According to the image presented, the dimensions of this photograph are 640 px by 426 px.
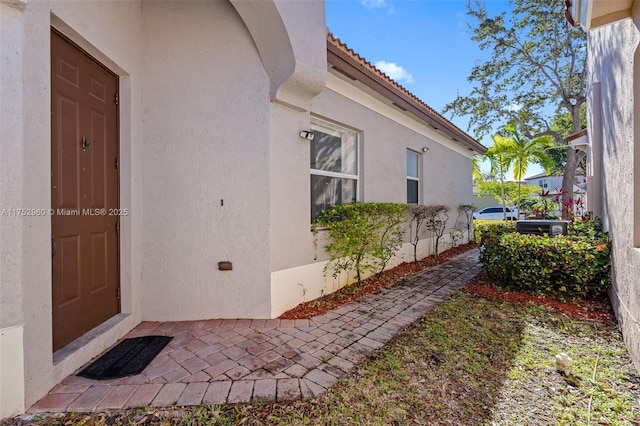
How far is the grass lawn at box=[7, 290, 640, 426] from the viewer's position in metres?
2.41

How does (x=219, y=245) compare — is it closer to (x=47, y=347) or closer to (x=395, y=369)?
(x=47, y=347)

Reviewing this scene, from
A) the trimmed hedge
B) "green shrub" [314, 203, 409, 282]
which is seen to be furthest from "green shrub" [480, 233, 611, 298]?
"green shrub" [314, 203, 409, 282]

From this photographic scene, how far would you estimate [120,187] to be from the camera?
4.07m

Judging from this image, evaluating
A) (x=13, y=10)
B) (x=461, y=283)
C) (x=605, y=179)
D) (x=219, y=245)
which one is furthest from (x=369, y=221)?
(x=13, y=10)

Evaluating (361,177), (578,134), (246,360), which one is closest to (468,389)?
(246,360)

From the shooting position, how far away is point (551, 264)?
503 centimetres

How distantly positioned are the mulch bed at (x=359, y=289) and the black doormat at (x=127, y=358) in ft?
5.55

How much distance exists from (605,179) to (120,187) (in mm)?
7742

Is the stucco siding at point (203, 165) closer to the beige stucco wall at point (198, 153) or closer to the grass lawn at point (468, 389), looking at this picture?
the beige stucco wall at point (198, 153)

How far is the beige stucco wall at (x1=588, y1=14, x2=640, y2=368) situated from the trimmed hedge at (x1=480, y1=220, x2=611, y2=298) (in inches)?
13.6

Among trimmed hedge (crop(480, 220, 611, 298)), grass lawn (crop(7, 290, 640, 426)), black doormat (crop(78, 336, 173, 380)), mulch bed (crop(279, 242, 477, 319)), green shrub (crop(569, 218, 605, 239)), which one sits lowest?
grass lawn (crop(7, 290, 640, 426))

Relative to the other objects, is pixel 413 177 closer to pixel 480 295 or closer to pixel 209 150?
pixel 480 295

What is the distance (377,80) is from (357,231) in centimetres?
308

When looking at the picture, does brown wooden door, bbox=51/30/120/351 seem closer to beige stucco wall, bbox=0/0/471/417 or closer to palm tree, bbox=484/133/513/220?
beige stucco wall, bbox=0/0/471/417
